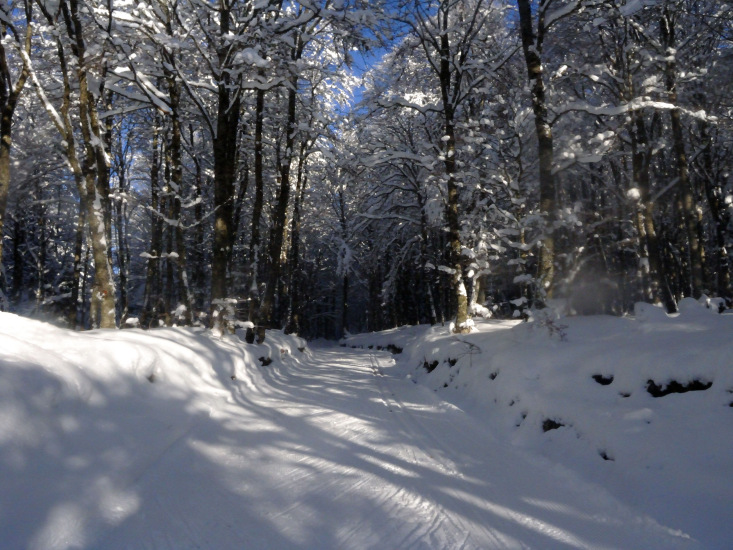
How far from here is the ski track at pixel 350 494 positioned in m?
3.17

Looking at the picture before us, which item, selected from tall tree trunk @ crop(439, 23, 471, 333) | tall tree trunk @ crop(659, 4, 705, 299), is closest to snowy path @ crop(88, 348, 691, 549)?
tall tree trunk @ crop(439, 23, 471, 333)

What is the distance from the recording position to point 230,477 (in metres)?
4.18

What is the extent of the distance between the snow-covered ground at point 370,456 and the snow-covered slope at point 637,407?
20mm

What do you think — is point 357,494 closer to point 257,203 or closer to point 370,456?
point 370,456

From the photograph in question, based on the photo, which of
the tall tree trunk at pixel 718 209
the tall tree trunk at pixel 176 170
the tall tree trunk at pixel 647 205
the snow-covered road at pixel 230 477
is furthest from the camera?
the tall tree trunk at pixel 718 209

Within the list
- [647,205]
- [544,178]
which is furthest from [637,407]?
[647,205]

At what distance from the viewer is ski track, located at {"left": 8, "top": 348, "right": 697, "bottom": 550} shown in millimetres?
3168

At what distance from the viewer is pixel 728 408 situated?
12.9 feet

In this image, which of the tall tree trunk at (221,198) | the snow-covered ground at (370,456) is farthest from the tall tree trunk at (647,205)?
the tall tree trunk at (221,198)

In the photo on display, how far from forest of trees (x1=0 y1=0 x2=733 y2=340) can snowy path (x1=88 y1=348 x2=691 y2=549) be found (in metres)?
4.14

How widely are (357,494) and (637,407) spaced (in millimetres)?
2979

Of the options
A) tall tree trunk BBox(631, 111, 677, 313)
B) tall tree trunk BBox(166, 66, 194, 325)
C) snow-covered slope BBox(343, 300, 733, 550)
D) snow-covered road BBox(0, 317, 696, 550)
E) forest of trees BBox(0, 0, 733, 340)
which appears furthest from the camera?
tall tree trunk BBox(631, 111, 677, 313)

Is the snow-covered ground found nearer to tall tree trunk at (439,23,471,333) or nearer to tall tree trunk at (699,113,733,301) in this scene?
tall tree trunk at (439,23,471,333)

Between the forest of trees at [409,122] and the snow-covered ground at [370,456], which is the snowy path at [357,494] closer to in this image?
the snow-covered ground at [370,456]
